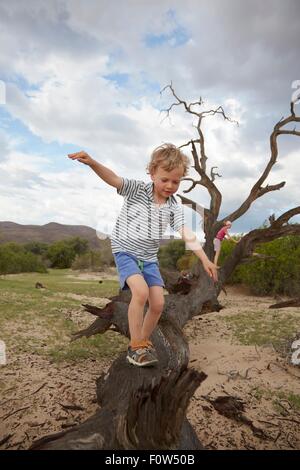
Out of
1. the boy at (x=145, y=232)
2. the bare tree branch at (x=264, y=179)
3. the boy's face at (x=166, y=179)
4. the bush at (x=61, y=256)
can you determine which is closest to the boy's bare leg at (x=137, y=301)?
the boy at (x=145, y=232)

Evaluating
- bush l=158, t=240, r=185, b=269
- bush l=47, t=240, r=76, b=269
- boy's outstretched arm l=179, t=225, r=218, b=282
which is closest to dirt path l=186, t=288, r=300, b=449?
boy's outstretched arm l=179, t=225, r=218, b=282

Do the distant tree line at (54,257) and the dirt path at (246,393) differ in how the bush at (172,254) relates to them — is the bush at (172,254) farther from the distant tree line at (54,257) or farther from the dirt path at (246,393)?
the dirt path at (246,393)

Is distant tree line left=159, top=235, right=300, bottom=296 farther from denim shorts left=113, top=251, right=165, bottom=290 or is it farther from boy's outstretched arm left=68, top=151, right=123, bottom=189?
boy's outstretched arm left=68, top=151, right=123, bottom=189

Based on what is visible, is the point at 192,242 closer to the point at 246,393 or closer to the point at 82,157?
the point at 82,157

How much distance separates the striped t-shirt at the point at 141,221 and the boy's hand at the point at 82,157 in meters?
0.44

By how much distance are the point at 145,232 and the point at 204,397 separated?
1.81m

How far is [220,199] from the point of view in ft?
25.7

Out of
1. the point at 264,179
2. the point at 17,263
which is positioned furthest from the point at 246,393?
the point at 17,263

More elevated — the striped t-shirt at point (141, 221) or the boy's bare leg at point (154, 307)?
the striped t-shirt at point (141, 221)

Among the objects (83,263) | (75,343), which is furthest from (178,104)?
(83,263)

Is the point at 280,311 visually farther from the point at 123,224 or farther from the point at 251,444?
the point at 123,224

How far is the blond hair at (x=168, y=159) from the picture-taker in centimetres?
292

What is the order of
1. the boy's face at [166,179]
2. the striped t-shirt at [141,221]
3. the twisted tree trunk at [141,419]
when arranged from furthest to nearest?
1. the striped t-shirt at [141,221]
2. the boy's face at [166,179]
3. the twisted tree trunk at [141,419]

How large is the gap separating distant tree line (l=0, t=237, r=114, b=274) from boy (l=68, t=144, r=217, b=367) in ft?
62.4
